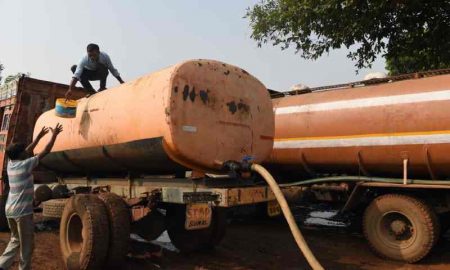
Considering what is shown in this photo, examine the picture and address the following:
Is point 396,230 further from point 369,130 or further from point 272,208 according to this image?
point 272,208

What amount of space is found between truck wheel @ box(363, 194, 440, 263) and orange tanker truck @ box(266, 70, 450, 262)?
0.05ft

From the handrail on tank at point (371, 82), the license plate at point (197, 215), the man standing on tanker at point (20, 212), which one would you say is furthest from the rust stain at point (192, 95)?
the handrail on tank at point (371, 82)

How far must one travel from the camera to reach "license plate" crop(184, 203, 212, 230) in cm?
483

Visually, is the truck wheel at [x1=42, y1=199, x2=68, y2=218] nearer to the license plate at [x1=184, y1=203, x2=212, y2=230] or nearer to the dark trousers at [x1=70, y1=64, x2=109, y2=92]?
the license plate at [x1=184, y1=203, x2=212, y2=230]

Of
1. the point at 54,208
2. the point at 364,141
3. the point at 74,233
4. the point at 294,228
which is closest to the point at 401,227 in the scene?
the point at 364,141

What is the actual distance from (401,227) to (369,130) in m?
1.63

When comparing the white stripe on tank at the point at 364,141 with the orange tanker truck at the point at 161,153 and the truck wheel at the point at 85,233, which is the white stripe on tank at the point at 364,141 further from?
the truck wheel at the point at 85,233

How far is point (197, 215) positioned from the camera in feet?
16.0

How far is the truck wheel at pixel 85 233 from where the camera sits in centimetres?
507

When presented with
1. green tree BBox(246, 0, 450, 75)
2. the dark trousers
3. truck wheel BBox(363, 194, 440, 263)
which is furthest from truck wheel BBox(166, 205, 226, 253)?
green tree BBox(246, 0, 450, 75)

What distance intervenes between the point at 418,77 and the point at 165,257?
508 centimetres

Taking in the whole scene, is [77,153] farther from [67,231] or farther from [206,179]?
[206,179]

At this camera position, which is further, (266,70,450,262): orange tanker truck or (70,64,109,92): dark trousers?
(70,64,109,92): dark trousers

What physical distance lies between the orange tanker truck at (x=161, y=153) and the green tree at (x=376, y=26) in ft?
20.3
